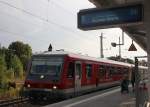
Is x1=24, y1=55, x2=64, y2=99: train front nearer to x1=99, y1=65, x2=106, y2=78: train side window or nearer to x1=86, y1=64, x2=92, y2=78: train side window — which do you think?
x1=86, y1=64, x2=92, y2=78: train side window

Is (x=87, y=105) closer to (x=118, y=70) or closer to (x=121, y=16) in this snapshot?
(x=121, y=16)

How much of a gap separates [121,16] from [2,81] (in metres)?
21.6

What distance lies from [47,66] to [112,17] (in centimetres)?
967

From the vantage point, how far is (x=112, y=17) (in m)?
11.2

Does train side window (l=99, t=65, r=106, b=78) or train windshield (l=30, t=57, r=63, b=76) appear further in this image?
train side window (l=99, t=65, r=106, b=78)

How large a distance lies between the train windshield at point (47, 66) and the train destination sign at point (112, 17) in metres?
8.71

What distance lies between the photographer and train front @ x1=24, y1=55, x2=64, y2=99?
1972cm

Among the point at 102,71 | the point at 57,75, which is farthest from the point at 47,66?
the point at 102,71

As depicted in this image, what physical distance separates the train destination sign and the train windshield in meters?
8.71

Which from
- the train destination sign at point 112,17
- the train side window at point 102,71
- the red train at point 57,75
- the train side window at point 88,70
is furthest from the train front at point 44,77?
the train destination sign at point 112,17

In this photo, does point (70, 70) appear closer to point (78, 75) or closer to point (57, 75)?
point (57, 75)

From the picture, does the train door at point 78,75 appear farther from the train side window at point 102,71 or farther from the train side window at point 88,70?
the train side window at point 102,71

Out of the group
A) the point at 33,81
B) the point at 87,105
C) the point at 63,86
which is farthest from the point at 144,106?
the point at 33,81

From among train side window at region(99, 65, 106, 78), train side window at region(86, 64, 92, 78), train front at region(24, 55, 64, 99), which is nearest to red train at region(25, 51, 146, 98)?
train front at region(24, 55, 64, 99)
